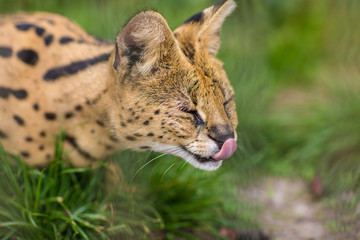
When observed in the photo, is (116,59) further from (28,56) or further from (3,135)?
(3,135)

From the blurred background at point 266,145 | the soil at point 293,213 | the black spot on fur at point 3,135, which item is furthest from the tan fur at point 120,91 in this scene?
the soil at point 293,213

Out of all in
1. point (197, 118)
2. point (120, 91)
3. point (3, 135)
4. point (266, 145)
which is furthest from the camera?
point (266, 145)

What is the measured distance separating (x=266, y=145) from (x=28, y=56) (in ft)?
9.45

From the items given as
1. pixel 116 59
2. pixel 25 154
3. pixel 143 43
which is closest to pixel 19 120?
pixel 25 154

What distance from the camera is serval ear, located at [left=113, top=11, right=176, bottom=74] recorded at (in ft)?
8.75

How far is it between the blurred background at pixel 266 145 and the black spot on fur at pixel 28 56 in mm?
652

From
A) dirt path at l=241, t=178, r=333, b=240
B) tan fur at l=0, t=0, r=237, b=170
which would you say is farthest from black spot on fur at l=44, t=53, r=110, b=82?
dirt path at l=241, t=178, r=333, b=240

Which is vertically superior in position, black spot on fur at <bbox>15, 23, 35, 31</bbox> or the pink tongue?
black spot on fur at <bbox>15, 23, 35, 31</bbox>

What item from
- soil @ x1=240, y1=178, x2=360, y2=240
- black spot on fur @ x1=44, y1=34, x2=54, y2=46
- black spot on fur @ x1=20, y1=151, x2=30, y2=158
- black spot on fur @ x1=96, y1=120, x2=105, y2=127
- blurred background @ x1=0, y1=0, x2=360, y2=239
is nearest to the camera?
black spot on fur @ x1=96, y1=120, x2=105, y2=127

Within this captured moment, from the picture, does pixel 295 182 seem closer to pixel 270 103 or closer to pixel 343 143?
pixel 343 143

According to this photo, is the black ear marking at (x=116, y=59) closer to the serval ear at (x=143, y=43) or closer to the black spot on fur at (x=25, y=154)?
the serval ear at (x=143, y=43)

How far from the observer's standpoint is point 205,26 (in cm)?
312

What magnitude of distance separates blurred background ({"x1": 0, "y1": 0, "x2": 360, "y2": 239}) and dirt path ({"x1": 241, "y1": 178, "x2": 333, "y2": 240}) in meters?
0.01

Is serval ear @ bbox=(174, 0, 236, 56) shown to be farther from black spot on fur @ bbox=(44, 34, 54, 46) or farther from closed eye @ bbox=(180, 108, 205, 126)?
black spot on fur @ bbox=(44, 34, 54, 46)
